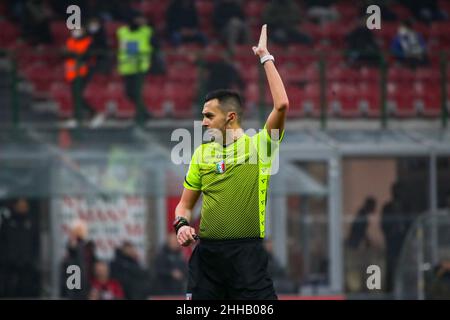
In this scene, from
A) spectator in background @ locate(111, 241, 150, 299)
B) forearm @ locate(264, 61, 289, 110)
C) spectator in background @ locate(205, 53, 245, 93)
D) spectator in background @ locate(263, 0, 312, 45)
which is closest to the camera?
forearm @ locate(264, 61, 289, 110)

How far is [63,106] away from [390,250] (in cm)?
499

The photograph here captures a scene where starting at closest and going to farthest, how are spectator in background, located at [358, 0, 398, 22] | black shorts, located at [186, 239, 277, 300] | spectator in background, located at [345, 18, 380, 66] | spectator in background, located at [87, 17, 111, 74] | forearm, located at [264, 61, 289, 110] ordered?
forearm, located at [264, 61, 289, 110]
black shorts, located at [186, 239, 277, 300]
spectator in background, located at [87, 17, 111, 74]
spectator in background, located at [345, 18, 380, 66]
spectator in background, located at [358, 0, 398, 22]

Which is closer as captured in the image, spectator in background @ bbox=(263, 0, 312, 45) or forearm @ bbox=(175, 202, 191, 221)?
forearm @ bbox=(175, 202, 191, 221)

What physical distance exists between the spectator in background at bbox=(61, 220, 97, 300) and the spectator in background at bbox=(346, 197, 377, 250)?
3767 mm

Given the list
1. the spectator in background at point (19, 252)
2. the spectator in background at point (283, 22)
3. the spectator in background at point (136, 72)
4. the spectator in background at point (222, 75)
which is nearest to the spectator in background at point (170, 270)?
the spectator in background at point (19, 252)

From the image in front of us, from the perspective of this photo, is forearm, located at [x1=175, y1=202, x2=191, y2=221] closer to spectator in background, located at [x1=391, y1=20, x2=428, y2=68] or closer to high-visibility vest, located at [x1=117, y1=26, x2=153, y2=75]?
high-visibility vest, located at [x1=117, y1=26, x2=153, y2=75]

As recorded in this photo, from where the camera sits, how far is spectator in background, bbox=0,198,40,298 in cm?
1564

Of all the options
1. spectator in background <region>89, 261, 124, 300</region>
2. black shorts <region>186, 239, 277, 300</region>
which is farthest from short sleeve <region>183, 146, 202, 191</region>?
spectator in background <region>89, 261, 124, 300</region>

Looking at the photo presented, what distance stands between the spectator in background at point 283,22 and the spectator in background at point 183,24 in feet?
3.62

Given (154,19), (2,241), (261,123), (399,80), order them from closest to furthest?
(2,241), (261,123), (399,80), (154,19)

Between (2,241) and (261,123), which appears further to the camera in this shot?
(261,123)
